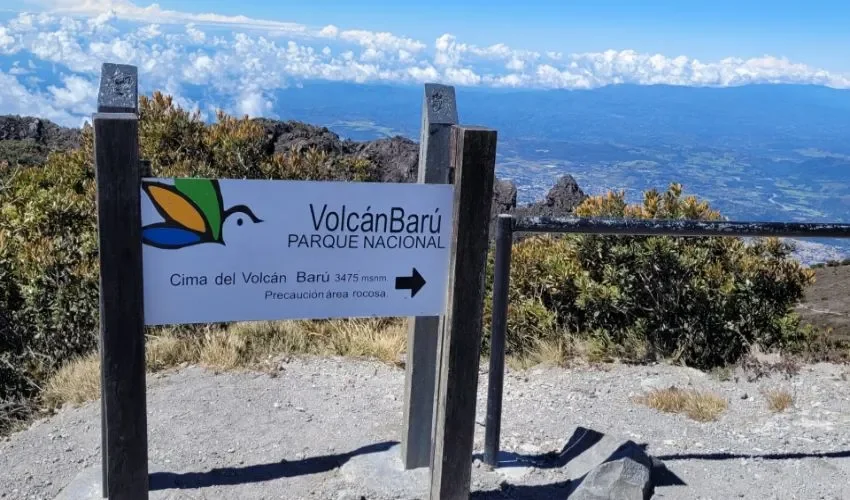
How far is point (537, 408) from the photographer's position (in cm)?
532

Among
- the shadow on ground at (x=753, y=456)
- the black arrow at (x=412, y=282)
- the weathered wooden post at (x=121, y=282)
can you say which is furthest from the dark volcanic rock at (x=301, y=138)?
the weathered wooden post at (x=121, y=282)

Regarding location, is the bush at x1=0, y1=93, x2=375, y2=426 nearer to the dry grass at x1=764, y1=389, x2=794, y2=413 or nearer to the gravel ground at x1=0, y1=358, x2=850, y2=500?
the gravel ground at x1=0, y1=358, x2=850, y2=500

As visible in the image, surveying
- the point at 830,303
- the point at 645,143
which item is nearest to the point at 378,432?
the point at 830,303

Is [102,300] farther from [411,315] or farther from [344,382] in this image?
[344,382]

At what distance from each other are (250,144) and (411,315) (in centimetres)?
562

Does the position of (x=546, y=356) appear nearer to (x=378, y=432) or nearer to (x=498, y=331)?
(x=378, y=432)

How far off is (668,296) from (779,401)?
1501 millimetres

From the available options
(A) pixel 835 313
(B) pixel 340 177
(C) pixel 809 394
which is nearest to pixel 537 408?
(C) pixel 809 394

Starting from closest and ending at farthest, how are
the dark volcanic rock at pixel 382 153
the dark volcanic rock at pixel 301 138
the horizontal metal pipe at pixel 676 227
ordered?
the horizontal metal pipe at pixel 676 227, the dark volcanic rock at pixel 382 153, the dark volcanic rock at pixel 301 138

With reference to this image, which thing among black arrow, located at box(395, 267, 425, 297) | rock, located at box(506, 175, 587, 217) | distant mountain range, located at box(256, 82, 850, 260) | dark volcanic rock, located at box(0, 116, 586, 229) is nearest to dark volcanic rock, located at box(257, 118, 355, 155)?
dark volcanic rock, located at box(0, 116, 586, 229)

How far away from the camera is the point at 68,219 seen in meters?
7.28

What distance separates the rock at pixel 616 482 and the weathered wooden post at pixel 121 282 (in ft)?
6.58

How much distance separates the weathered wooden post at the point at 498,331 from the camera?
405 centimetres

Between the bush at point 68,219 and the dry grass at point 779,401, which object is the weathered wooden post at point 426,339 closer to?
the dry grass at point 779,401
